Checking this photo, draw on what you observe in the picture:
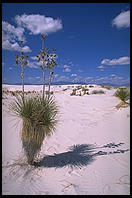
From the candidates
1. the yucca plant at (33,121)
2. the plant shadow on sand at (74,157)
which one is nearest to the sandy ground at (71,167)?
the plant shadow on sand at (74,157)

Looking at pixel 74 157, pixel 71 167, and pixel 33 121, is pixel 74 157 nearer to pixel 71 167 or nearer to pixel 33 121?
pixel 71 167

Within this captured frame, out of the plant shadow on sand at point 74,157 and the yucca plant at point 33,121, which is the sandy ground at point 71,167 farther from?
the yucca plant at point 33,121

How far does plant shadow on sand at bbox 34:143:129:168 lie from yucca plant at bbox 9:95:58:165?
1.43ft

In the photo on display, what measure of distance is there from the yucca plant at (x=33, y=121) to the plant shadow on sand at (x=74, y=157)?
0.44m

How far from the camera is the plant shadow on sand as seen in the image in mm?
3439

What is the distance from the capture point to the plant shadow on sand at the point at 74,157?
3439mm

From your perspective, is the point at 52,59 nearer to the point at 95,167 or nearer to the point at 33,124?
the point at 33,124

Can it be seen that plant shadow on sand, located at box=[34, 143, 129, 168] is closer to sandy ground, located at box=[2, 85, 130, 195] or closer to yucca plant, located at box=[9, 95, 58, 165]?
sandy ground, located at box=[2, 85, 130, 195]

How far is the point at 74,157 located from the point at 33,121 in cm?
140

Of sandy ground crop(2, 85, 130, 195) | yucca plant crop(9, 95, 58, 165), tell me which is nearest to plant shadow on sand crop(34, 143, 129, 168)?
sandy ground crop(2, 85, 130, 195)

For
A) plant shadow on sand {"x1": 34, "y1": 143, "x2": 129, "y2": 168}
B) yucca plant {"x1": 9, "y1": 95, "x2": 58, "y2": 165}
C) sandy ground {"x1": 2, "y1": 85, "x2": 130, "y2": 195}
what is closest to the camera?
sandy ground {"x1": 2, "y1": 85, "x2": 130, "y2": 195}

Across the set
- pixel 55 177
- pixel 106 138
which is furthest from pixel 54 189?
pixel 106 138

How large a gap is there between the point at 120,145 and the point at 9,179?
2992 mm

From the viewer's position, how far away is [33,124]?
3170 mm
